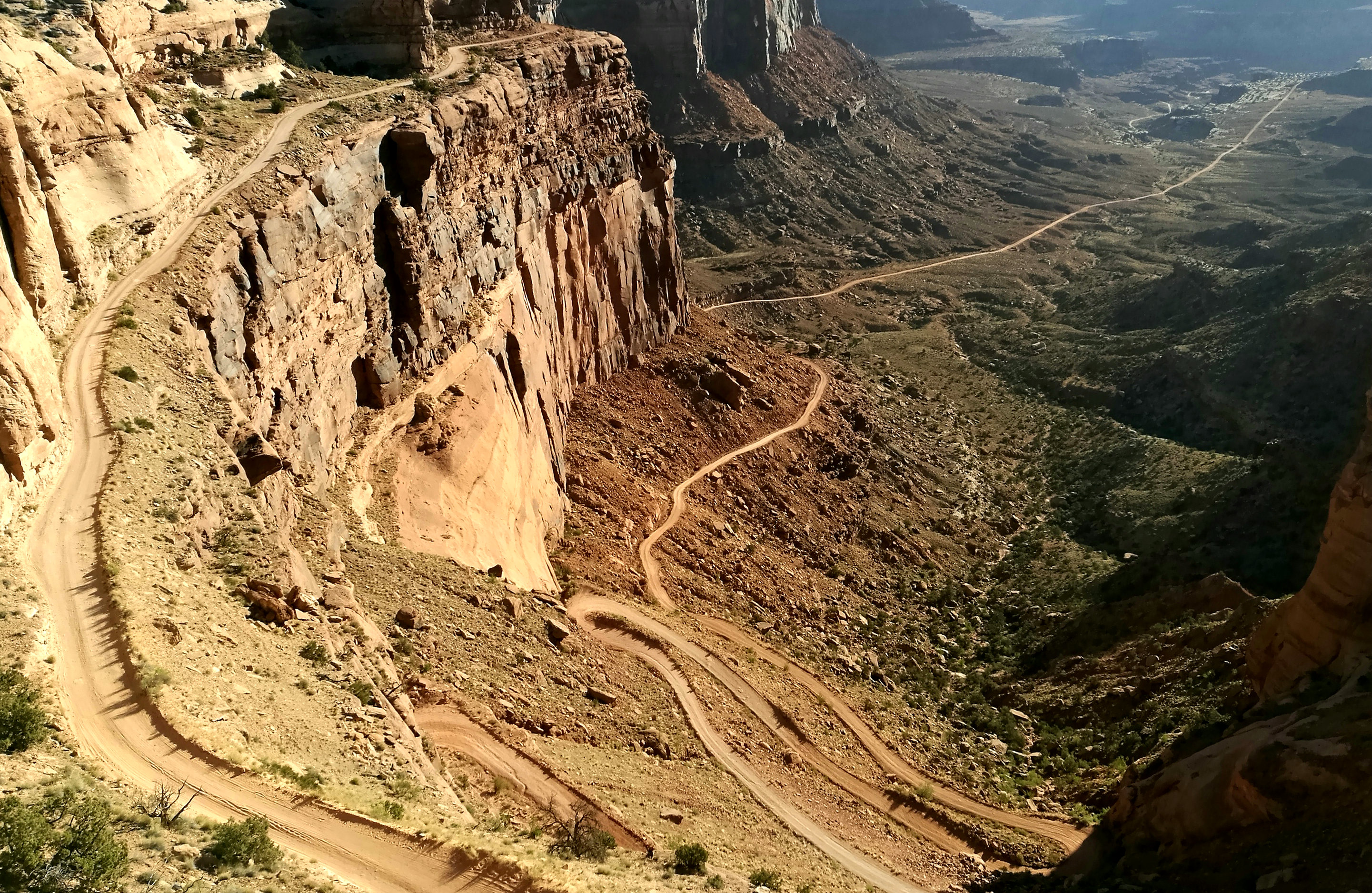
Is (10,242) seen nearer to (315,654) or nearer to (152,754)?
(315,654)

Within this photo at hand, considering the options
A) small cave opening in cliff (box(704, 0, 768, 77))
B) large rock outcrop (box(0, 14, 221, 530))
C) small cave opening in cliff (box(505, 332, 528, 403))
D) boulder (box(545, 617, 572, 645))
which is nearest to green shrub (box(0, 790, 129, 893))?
large rock outcrop (box(0, 14, 221, 530))

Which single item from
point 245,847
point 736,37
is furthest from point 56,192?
point 736,37

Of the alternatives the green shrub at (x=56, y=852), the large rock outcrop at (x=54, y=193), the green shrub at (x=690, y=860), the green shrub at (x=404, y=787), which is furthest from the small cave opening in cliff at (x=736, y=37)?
the green shrub at (x=56, y=852)

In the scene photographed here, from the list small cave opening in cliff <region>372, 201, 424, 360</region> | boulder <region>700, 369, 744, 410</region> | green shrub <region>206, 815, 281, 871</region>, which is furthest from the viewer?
boulder <region>700, 369, 744, 410</region>

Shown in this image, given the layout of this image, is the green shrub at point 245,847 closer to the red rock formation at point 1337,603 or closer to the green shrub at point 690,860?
the green shrub at point 690,860

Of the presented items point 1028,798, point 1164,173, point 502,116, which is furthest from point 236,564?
point 1164,173

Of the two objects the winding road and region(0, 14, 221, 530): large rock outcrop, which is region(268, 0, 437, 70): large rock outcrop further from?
the winding road

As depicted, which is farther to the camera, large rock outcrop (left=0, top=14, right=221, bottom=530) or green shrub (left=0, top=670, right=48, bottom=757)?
large rock outcrop (left=0, top=14, right=221, bottom=530)
